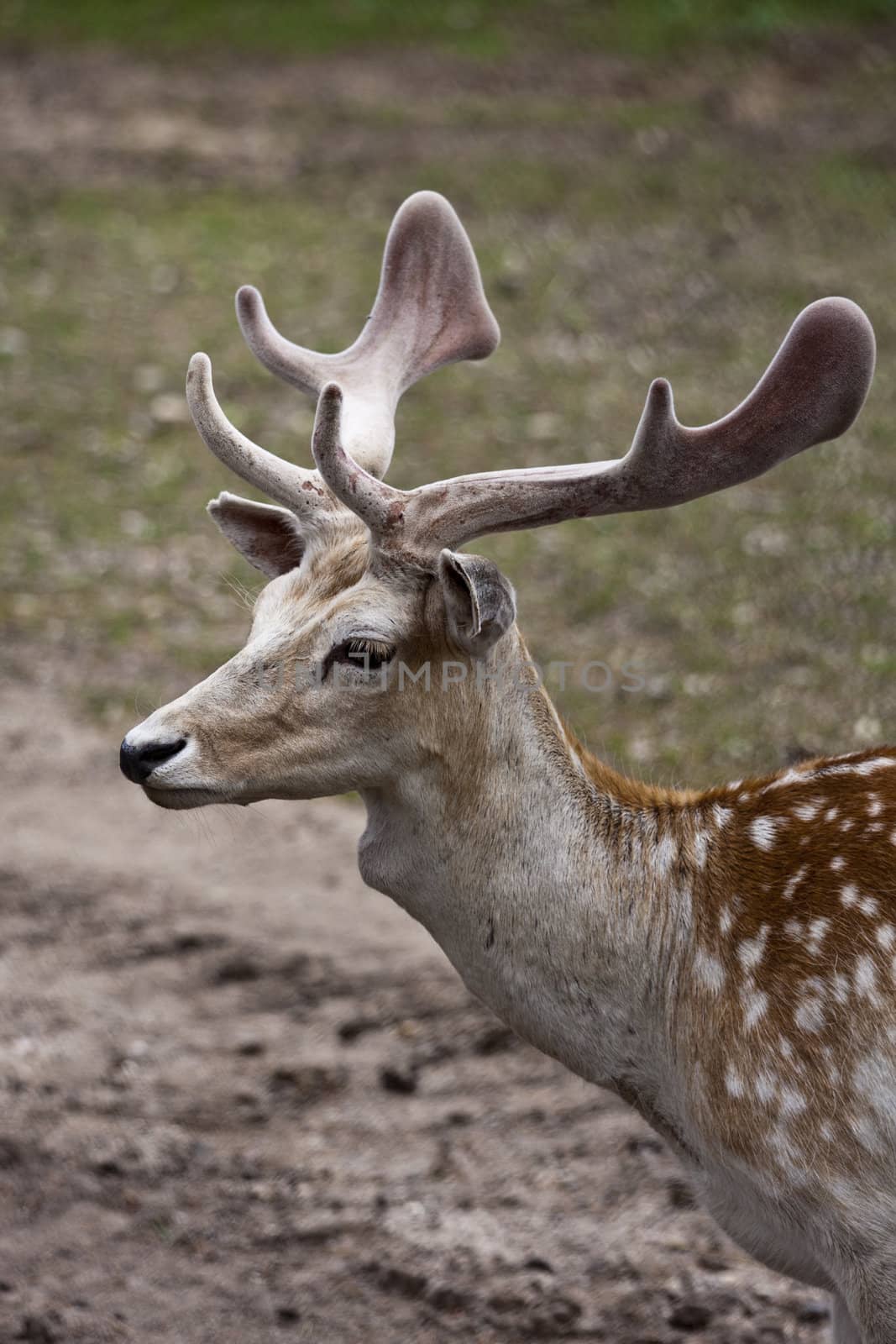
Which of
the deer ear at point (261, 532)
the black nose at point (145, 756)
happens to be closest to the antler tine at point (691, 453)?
the deer ear at point (261, 532)

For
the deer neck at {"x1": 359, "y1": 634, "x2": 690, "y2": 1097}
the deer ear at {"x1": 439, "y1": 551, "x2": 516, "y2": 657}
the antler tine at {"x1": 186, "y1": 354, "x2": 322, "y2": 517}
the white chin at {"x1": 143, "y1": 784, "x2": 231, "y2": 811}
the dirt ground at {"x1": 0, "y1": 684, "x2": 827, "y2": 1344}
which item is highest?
the antler tine at {"x1": 186, "y1": 354, "x2": 322, "y2": 517}

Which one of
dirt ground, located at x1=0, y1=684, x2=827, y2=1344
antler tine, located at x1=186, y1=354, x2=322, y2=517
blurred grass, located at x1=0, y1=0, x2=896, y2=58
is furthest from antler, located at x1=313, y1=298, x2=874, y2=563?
blurred grass, located at x1=0, y1=0, x2=896, y2=58

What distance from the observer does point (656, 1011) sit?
3.30 metres

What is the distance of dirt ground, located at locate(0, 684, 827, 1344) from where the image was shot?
3.97 m

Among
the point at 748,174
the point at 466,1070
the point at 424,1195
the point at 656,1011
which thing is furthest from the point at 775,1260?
the point at 748,174

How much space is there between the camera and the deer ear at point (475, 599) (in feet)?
10.1

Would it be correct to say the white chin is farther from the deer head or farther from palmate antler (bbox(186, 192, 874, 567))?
palmate antler (bbox(186, 192, 874, 567))

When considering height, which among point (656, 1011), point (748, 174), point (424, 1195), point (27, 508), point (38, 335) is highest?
point (748, 174)

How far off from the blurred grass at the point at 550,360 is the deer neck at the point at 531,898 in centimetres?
285

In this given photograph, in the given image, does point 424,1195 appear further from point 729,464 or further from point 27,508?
point 27,508

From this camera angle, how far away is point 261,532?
372 cm

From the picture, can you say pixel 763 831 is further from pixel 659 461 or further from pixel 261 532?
pixel 261 532

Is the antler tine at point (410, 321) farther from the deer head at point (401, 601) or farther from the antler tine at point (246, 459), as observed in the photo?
the deer head at point (401, 601)

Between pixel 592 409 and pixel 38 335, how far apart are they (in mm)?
3896
